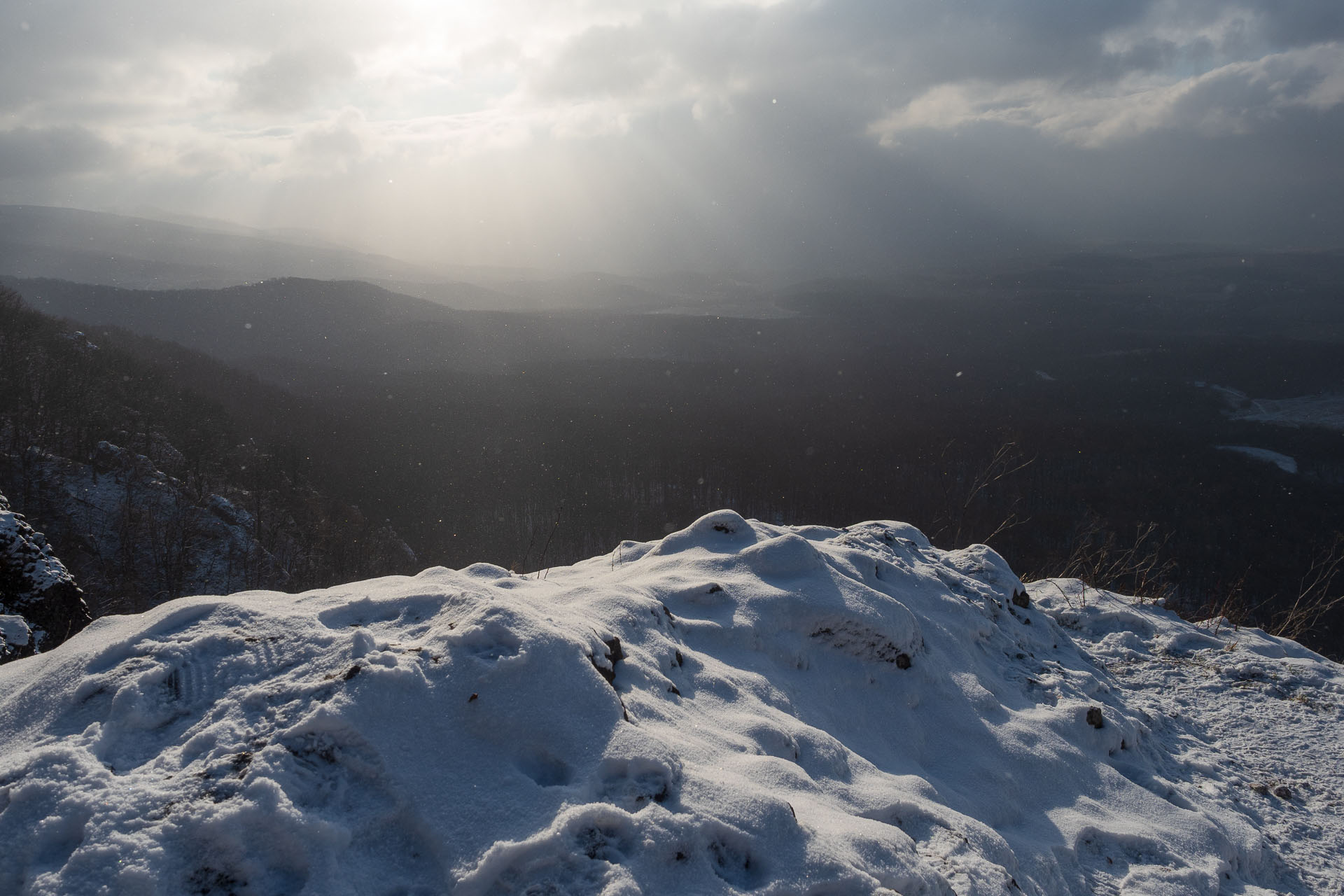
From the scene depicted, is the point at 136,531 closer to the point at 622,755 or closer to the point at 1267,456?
the point at 622,755

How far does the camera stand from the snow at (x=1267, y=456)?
286 ft

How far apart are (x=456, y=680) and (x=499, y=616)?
0.36m

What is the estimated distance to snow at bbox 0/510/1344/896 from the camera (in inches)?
85.6

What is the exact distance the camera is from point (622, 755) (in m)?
2.62

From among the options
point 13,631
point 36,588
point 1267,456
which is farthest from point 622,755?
point 1267,456

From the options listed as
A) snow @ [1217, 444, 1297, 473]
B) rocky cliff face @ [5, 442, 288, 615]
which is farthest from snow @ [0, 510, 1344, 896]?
snow @ [1217, 444, 1297, 473]

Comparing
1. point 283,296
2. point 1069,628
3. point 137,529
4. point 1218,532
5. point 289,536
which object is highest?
point 283,296

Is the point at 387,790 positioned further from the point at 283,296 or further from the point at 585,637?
the point at 283,296

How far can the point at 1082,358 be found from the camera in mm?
153500

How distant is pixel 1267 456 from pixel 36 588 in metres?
121

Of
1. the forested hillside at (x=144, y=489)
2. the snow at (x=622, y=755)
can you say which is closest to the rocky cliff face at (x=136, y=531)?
the forested hillside at (x=144, y=489)

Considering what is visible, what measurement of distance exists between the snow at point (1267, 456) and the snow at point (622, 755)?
10749 centimetres

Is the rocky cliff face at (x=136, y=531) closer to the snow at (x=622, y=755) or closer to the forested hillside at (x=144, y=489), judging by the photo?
the forested hillside at (x=144, y=489)

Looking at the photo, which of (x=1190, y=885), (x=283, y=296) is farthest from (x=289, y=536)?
(x=283, y=296)
